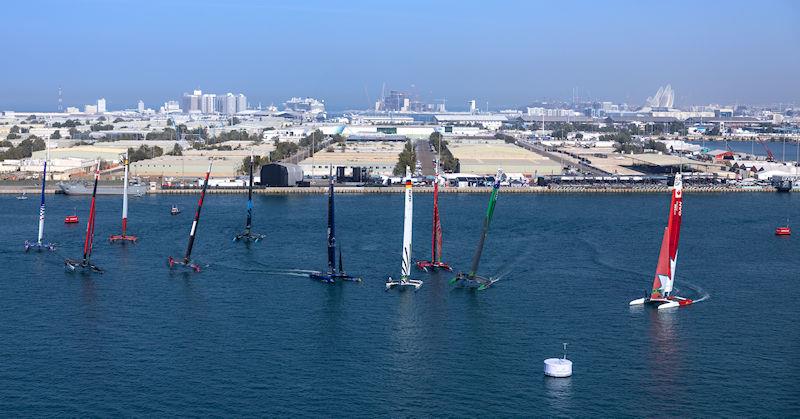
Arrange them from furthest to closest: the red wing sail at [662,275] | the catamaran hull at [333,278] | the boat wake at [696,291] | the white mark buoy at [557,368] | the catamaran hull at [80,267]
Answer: the catamaran hull at [80,267]
the catamaran hull at [333,278]
the boat wake at [696,291]
the red wing sail at [662,275]
the white mark buoy at [557,368]

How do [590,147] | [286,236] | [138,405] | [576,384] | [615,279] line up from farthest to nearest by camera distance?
[590,147]
[286,236]
[615,279]
[576,384]
[138,405]

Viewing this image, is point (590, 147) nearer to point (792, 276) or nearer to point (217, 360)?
point (792, 276)

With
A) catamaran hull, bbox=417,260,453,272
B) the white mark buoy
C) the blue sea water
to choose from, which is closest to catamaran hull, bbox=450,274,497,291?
the blue sea water

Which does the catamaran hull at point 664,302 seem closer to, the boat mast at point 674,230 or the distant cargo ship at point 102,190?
the boat mast at point 674,230

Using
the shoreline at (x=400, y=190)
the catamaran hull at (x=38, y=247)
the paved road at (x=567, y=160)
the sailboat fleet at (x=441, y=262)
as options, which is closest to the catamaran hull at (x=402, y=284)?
the sailboat fleet at (x=441, y=262)

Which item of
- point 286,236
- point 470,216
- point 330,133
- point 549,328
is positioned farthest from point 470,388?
point 330,133

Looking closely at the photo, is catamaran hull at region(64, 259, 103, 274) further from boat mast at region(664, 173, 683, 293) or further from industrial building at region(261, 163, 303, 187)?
industrial building at region(261, 163, 303, 187)
